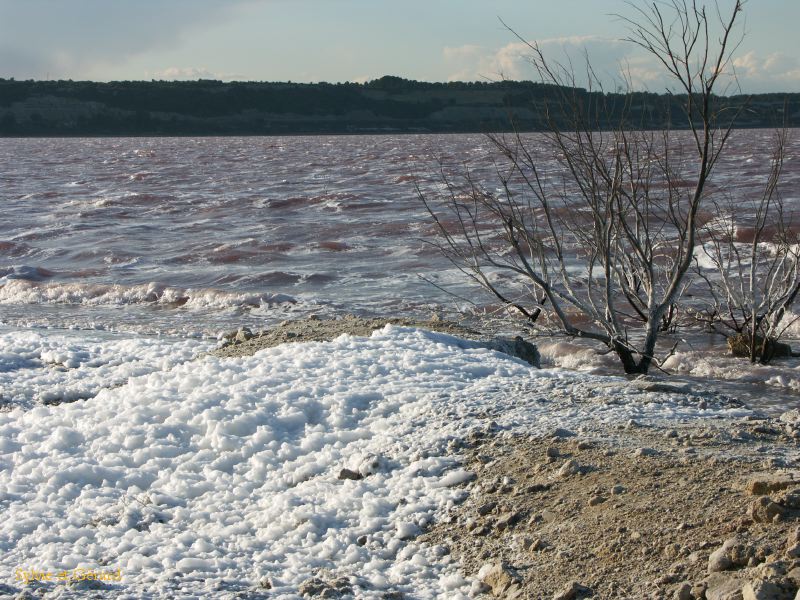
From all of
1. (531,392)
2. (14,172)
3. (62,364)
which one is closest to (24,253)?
(62,364)

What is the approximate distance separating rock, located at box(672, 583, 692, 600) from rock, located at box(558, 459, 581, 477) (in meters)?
0.99

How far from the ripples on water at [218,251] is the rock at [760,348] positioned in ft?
12.0

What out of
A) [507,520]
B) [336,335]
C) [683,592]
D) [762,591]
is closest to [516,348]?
[336,335]

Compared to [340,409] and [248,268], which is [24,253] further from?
[340,409]

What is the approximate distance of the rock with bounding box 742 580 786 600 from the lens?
2.75 meters

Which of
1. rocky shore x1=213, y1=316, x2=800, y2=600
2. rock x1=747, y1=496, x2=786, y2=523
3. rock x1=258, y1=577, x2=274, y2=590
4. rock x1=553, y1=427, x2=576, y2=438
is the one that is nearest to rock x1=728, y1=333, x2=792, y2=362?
rocky shore x1=213, y1=316, x2=800, y2=600

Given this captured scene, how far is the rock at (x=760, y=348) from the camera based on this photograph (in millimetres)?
8023

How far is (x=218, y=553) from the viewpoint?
3.71 metres

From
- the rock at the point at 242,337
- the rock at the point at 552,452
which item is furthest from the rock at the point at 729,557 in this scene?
the rock at the point at 242,337

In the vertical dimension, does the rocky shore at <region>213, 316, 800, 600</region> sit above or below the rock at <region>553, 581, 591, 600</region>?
above

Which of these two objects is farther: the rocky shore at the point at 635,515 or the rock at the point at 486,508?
the rock at the point at 486,508

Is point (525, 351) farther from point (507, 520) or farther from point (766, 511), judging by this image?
point (766, 511)

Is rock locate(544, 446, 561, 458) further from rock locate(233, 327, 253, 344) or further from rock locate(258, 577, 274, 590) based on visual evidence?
rock locate(233, 327, 253, 344)

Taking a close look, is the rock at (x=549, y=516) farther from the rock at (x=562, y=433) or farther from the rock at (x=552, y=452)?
the rock at (x=562, y=433)
